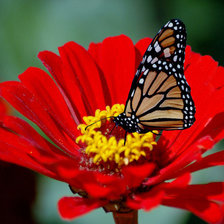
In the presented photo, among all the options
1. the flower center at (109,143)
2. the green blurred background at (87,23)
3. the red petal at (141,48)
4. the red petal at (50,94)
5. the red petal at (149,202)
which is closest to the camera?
the red petal at (149,202)

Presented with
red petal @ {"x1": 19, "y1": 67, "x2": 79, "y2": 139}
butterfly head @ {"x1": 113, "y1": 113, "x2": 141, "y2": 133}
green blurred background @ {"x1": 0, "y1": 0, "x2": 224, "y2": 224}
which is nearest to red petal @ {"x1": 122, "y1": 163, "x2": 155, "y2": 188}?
butterfly head @ {"x1": 113, "y1": 113, "x2": 141, "y2": 133}

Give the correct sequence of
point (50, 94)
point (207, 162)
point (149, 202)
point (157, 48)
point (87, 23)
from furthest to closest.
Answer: point (87, 23) < point (50, 94) < point (157, 48) < point (207, 162) < point (149, 202)

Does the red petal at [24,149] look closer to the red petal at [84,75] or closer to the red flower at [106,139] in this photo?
the red flower at [106,139]

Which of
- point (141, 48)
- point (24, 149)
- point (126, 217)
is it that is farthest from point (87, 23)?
point (126, 217)

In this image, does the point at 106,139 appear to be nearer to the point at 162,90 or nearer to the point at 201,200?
the point at 162,90

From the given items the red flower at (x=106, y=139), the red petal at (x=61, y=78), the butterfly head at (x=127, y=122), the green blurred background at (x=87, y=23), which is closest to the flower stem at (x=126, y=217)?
the red flower at (x=106, y=139)

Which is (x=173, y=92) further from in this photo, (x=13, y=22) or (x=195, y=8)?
(x=13, y=22)

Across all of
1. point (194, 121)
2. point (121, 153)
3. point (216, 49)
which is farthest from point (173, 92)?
point (216, 49)
